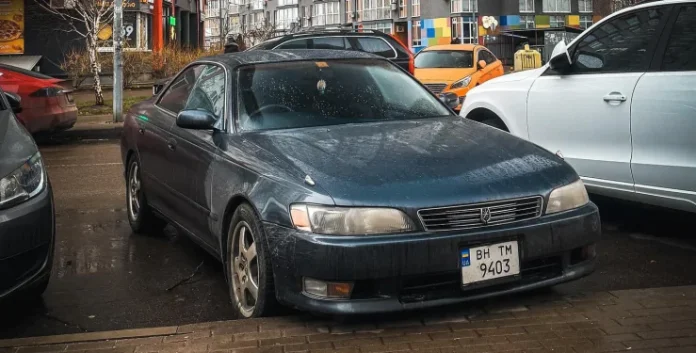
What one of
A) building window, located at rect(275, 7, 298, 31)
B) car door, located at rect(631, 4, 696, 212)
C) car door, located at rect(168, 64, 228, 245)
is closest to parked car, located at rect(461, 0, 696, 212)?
car door, located at rect(631, 4, 696, 212)

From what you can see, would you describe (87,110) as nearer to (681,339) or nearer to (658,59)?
(658,59)

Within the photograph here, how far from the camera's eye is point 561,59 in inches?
257

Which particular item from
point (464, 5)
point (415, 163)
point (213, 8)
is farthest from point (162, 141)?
point (213, 8)

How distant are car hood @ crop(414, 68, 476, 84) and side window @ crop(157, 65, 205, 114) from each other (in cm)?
1169

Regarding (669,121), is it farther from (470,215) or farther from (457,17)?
(457,17)

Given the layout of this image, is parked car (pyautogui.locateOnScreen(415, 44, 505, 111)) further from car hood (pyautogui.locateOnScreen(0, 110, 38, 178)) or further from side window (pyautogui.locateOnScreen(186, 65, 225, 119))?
car hood (pyautogui.locateOnScreen(0, 110, 38, 178))

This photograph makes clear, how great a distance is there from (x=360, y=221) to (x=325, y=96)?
1.60 meters

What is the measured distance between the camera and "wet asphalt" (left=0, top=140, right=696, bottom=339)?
4668mm

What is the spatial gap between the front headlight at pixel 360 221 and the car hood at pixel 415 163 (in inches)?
1.7

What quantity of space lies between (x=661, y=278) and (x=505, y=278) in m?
1.78

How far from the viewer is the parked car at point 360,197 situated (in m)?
3.77

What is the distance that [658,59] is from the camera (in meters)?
5.84

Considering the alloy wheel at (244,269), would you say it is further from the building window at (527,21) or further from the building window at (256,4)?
the building window at (256,4)

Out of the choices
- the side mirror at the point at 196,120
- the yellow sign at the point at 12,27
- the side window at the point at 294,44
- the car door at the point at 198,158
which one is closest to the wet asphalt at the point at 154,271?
the car door at the point at 198,158
